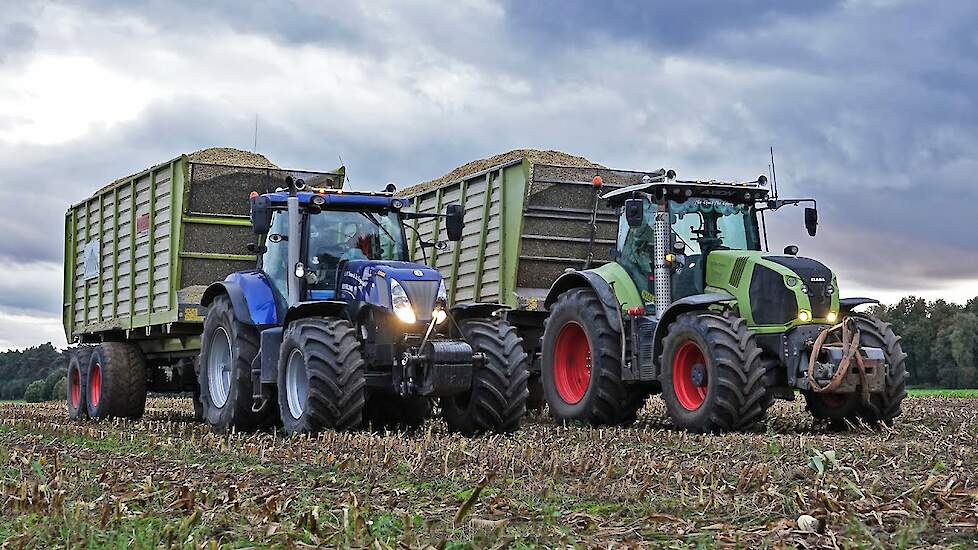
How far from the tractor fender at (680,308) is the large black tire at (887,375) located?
4.06 ft

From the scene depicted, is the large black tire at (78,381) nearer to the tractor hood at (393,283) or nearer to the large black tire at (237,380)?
the large black tire at (237,380)

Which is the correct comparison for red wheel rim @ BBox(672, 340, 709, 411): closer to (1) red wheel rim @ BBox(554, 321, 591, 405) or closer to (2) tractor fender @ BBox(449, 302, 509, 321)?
(1) red wheel rim @ BBox(554, 321, 591, 405)

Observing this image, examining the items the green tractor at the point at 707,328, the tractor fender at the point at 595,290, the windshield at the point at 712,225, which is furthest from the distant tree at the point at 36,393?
the windshield at the point at 712,225

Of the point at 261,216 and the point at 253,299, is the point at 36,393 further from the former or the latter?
the point at 261,216

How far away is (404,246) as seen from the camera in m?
11.3

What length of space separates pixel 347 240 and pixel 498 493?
17.6 feet

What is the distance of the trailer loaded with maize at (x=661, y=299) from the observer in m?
10.5

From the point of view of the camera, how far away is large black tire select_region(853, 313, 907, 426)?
35.6 ft

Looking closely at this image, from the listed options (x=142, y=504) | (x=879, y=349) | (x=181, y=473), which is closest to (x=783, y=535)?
(x=142, y=504)

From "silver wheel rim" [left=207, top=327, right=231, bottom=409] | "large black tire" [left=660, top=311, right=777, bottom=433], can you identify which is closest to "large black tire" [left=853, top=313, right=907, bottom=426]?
"large black tire" [left=660, top=311, right=777, bottom=433]

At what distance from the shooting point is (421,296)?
10.4 m

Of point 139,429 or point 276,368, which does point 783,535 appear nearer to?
point 276,368

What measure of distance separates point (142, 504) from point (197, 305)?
7.68 metres

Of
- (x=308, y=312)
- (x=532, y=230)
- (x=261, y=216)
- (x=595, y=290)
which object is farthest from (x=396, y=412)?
(x=532, y=230)
